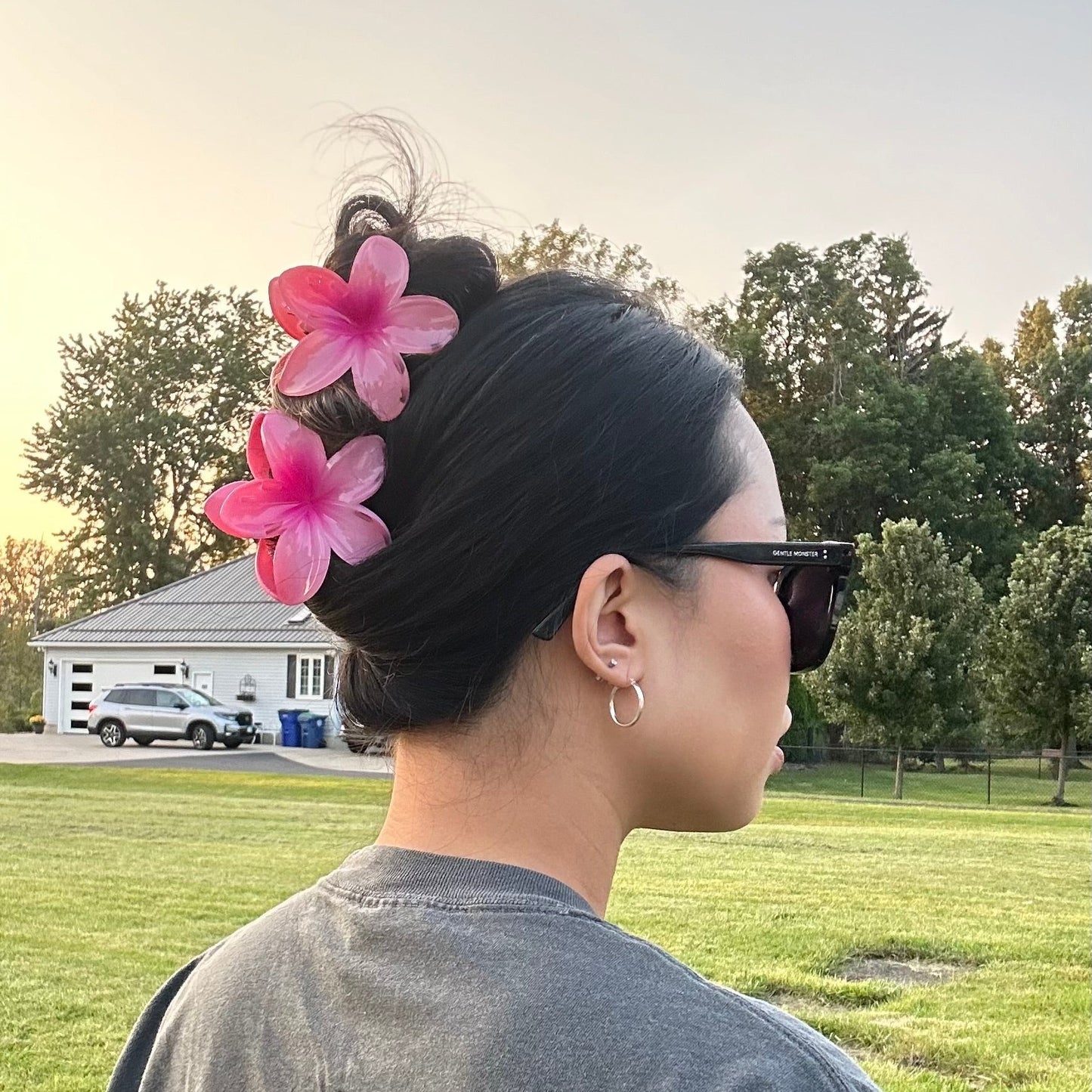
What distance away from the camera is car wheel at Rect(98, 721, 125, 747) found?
2462 centimetres

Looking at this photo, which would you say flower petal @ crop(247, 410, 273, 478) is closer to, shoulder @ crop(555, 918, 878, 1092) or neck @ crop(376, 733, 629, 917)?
neck @ crop(376, 733, 629, 917)

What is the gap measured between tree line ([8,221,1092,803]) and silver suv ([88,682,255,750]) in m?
6.23

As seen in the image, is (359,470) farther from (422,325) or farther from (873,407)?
(873,407)

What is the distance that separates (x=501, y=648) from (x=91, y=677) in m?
32.4

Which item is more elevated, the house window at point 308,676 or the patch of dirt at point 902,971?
the patch of dirt at point 902,971

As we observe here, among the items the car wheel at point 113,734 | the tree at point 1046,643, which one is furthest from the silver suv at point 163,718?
the tree at point 1046,643

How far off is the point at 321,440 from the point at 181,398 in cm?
4301

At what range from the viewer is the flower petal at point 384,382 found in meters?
1.04

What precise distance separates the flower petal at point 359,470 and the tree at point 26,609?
36.4 metres

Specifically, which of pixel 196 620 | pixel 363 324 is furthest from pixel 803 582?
pixel 196 620

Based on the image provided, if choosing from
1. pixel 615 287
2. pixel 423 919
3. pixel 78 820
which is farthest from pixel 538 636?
pixel 78 820

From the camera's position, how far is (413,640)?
3.28ft

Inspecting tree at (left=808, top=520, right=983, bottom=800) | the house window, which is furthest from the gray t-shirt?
the house window

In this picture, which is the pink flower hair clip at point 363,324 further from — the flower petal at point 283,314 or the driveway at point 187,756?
the driveway at point 187,756
